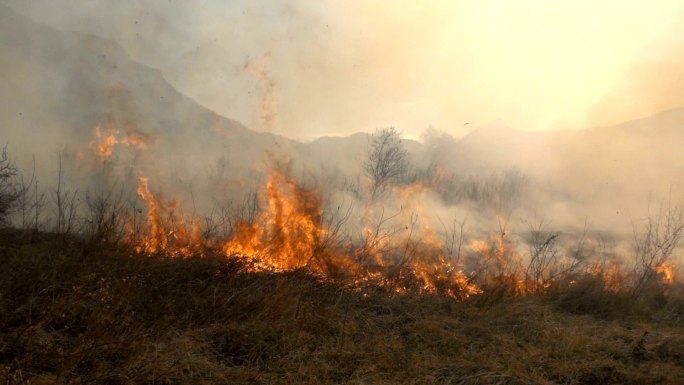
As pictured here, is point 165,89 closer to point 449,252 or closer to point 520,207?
point 449,252

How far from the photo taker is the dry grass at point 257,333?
419 centimetres

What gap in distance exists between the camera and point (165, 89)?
13.6 metres

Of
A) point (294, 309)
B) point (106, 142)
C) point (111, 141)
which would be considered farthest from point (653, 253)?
point (106, 142)

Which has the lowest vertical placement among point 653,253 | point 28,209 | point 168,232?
point 653,253

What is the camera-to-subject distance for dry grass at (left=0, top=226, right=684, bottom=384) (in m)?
4.19

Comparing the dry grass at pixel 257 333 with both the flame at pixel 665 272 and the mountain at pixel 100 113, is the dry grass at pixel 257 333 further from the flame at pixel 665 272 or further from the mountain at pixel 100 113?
the mountain at pixel 100 113

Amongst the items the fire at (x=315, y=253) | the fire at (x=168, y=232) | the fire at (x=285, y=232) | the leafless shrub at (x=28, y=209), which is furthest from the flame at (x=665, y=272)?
the leafless shrub at (x=28, y=209)

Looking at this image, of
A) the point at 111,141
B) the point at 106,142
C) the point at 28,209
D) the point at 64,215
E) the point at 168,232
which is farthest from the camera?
the point at 106,142

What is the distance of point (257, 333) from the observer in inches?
210

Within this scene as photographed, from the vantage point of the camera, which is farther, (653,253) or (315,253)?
(653,253)

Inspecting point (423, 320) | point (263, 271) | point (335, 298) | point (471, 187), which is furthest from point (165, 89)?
point (471, 187)

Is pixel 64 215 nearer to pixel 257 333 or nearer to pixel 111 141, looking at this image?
pixel 257 333

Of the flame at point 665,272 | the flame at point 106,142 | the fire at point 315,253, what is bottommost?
the flame at point 665,272

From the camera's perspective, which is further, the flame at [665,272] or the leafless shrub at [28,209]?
the flame at [665,272]
